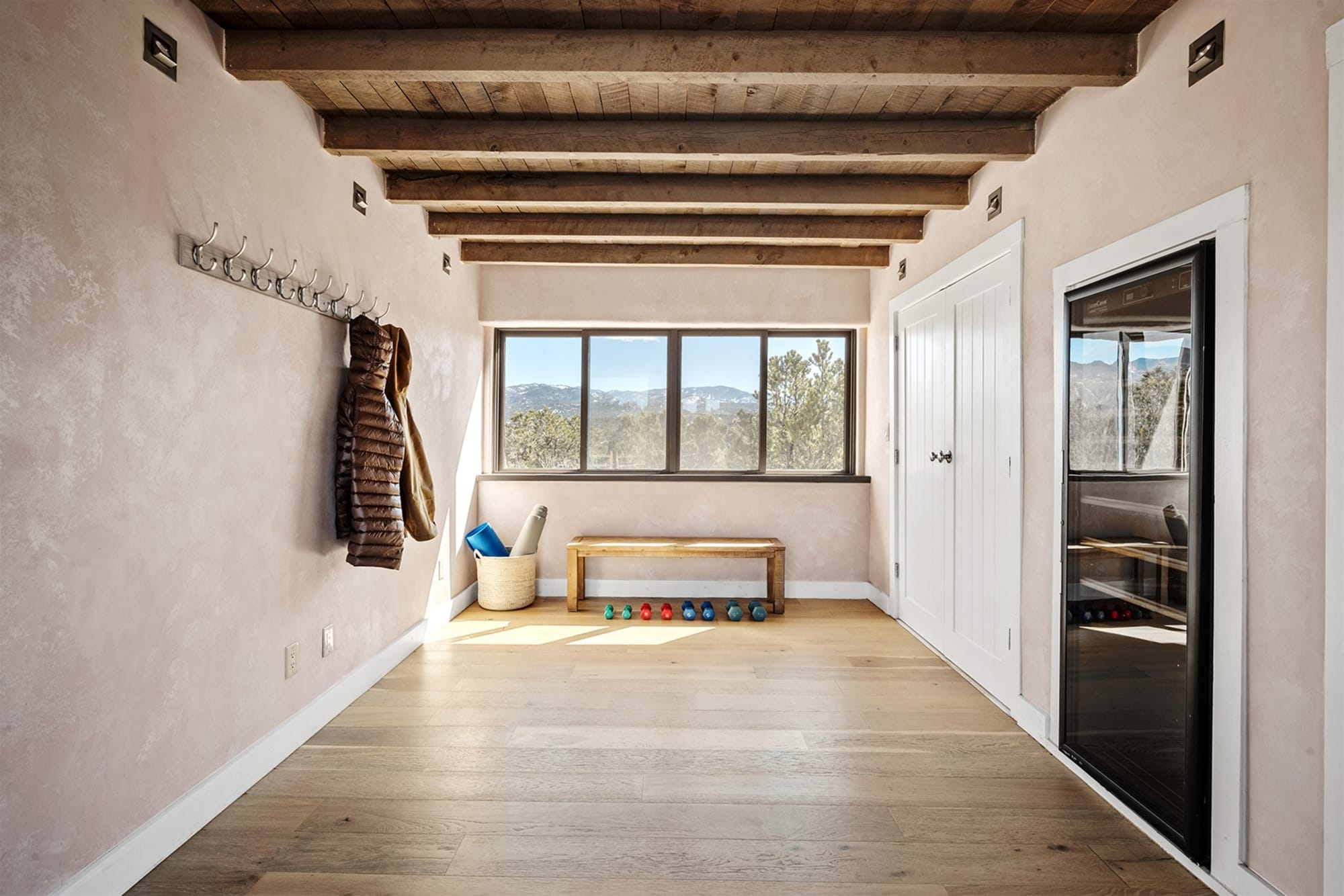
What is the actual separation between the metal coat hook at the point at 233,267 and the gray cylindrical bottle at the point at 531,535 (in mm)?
2606

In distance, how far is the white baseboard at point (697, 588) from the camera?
4973mm

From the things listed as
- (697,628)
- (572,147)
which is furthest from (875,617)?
(572,147)

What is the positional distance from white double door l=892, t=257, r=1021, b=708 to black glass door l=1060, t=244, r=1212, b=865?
0.43m

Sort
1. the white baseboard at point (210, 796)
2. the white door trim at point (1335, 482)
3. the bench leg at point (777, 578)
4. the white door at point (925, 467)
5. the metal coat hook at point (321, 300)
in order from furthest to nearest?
the bench leg at point (777, 578), the white door at point (925, 467), the metal coat hook at point (321, 300), the white baseboard at point (210, 796), the white door trim at point (1335, 482)

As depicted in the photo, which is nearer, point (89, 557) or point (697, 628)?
point (89, 557)

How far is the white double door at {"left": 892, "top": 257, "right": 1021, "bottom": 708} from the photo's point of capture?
2951 mm

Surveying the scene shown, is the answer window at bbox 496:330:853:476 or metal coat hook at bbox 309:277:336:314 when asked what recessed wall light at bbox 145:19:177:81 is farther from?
window at bbox 496:330:853:476

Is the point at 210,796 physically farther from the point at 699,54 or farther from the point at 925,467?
the point at 925,467

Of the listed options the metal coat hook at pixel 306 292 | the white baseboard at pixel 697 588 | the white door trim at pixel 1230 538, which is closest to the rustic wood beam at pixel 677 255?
the metal coat hook at pixel 306 292

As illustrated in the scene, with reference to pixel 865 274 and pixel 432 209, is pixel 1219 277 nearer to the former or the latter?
pixel 865 274

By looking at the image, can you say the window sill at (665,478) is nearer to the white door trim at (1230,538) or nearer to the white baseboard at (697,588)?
the white baseboard at (697,588)

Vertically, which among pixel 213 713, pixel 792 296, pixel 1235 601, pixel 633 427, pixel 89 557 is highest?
pixel 792 296

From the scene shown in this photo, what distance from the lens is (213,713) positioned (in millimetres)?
2141

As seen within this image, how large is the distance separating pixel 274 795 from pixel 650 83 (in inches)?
107
